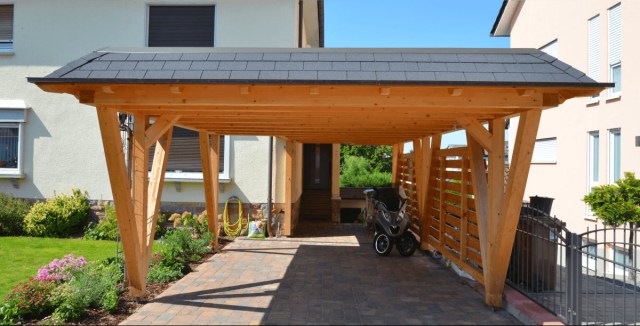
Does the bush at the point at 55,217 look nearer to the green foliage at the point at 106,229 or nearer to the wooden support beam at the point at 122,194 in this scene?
the green foliage at the point at 106,229

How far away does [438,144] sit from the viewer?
30.3ft

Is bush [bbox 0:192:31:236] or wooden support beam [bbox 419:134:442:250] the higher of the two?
wooden support beam [bbox 419:134:442:250]

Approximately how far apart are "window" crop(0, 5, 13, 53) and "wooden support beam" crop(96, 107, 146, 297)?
29.7ft

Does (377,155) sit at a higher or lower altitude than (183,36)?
lower

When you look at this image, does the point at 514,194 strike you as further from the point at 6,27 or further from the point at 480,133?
the point at 6,27

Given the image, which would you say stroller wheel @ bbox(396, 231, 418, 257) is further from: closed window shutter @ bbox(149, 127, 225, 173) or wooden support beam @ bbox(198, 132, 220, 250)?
closed window shutter @ bbox(149, 127, 225, 173)

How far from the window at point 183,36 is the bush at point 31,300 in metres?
6.23

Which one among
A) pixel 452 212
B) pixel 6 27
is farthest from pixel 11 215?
pixel 452 212

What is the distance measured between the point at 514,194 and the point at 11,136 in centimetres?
1213

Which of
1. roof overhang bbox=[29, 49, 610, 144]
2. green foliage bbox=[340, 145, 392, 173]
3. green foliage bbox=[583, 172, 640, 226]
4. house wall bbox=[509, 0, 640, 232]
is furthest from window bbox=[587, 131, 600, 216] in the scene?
green foliage bbox=[340, 145, 392, 173]

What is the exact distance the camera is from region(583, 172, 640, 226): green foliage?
8.30 m

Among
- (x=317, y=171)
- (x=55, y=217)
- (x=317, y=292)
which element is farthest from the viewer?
(x=317, y=171)

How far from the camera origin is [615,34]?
1152cm

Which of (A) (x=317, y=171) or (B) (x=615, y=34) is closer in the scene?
(B) (x=615, y=34)
